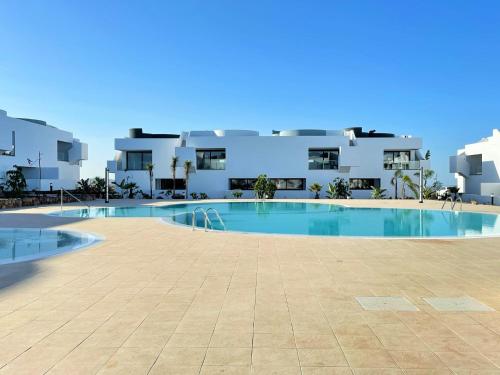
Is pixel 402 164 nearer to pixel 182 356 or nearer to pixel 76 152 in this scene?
pixel 182 356

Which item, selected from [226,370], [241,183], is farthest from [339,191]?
[226,370]

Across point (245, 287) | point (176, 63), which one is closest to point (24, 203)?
point (176, 63)

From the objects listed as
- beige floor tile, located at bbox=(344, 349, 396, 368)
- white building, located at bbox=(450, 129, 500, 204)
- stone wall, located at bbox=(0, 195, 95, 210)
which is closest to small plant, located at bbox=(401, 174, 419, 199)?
white building, located at bbox=(450, 129, 500, 204)

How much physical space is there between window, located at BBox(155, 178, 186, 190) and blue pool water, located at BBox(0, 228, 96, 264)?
65.6ft

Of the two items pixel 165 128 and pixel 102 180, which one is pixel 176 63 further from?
pixel 165 128

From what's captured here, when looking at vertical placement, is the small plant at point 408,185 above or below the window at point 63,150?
below

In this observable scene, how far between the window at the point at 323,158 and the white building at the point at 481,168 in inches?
411

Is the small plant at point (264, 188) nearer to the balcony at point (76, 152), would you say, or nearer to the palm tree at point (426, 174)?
the palm tree at point (426, 174)

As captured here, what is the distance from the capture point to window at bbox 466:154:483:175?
30.6 m

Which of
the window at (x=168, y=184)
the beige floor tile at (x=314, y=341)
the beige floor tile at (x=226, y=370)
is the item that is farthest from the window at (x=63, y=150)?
the beige floor tile at (x=226, y=370)

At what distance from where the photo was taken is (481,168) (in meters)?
30.1

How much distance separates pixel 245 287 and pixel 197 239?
460 cm

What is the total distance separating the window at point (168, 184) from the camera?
3188 cm

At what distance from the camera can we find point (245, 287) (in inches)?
208
